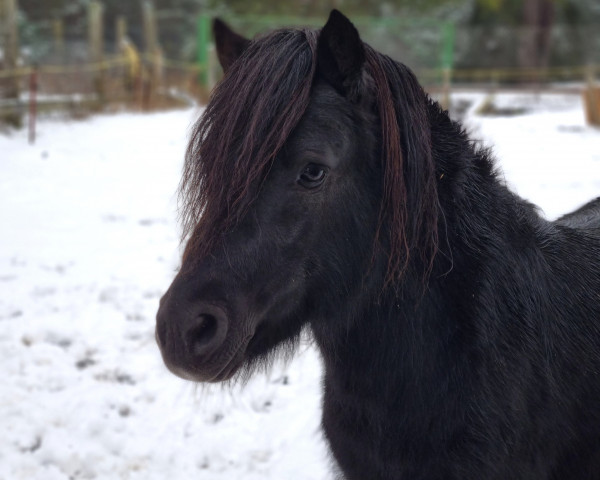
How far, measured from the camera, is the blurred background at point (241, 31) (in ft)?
48.6

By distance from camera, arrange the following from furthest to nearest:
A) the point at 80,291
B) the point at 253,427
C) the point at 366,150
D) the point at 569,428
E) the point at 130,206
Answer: the point at 130,206, the point at 80,291, the point at 253,427, the point at 569,428, the point at 366,150

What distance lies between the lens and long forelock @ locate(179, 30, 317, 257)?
1.57 meters

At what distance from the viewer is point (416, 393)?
5.81ft

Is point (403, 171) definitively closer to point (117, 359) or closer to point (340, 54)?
point (340, 54)

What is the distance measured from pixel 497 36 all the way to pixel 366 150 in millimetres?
27557

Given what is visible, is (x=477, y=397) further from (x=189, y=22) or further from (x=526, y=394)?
(x=189, y=22)

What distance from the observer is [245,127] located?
1.62m

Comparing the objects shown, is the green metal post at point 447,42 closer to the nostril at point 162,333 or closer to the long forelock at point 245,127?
the long forelock at point 245,127

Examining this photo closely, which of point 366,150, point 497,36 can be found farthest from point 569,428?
point 497,36

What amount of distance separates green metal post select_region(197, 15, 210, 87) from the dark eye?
17.9m

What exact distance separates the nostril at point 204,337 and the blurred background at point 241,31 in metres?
10.8

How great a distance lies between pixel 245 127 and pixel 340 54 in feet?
1.03

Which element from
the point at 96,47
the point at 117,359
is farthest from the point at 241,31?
the point at 117,359

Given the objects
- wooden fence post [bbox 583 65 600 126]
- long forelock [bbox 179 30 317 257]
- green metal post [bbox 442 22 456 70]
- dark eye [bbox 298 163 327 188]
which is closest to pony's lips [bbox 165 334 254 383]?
long forelock [bbox 179 30 317 257]
